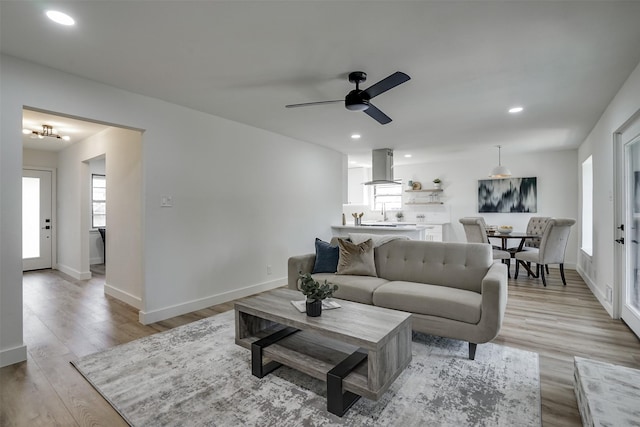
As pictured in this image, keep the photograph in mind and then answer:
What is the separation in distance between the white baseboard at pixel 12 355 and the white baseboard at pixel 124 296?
4.24ft

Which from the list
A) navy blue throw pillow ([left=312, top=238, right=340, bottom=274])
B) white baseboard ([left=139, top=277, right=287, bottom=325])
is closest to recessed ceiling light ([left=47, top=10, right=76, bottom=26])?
white baseboard ([left=139, top=277, right=287, bottom=325])

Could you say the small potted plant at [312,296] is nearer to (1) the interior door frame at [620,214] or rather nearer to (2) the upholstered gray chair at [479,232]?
(1) the interior door frame at [620,214]

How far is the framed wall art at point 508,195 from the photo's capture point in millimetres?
6691

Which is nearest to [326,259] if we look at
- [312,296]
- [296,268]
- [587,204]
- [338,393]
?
[296,268]

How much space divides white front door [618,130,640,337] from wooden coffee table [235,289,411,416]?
2.50 meters

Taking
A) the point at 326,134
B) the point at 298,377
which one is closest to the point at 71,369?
the point at 298,377

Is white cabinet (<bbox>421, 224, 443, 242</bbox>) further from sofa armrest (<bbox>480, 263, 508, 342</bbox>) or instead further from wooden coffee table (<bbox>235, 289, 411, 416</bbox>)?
wooden coffee table (<bbox>235, 289, 411, 416</bbox>)

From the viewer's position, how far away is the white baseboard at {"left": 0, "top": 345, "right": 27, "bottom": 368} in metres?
2.48

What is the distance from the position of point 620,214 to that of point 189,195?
469 cm

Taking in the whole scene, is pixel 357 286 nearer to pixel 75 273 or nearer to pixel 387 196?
pixel 75 273

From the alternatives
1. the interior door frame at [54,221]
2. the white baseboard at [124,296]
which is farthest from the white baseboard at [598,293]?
the interior door frame at [54,221]

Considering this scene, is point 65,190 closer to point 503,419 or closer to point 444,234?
point 503,419

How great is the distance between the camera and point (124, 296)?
4.20 metres

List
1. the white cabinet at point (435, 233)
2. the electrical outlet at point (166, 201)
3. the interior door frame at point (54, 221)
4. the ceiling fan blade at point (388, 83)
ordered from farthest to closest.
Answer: the white cabinet at point (435, 233), the interior door frame at point (54, 221), the electrical outlet at point (166, 201), the ceiling fan blade at point (388, 83)
